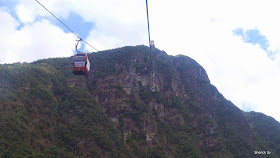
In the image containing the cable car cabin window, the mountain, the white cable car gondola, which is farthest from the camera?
the mountain

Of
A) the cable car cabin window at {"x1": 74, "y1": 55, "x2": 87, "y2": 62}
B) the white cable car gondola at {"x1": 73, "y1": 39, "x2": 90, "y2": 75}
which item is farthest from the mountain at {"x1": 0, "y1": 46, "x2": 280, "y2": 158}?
the cable car cabin window at {"x1": 74, "y1": 55, "x2": 87, "y2": 62}

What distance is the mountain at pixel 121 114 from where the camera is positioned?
75.8 m

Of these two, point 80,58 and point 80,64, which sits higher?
point 80,58

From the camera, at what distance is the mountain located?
75806 millimetres

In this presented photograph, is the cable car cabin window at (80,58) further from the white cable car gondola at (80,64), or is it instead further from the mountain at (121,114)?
the mountain at (121,114)

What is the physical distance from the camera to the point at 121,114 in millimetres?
103312

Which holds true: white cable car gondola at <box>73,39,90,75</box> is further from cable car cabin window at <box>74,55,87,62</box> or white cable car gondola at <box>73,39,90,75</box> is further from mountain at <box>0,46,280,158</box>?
mountain at <box>0,46,280,158</box>

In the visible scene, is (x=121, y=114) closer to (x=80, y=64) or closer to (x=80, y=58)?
(x=80, y=58)

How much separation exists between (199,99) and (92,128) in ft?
198

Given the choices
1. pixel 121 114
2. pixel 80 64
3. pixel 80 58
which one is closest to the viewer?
pixel 80 64

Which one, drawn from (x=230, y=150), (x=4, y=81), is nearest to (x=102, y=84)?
(x=4, y=81)

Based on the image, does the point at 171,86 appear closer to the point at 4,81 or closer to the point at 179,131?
the point at 179,131

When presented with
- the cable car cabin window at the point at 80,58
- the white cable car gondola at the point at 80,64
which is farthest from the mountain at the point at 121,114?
the cable car cabin window at the point at 80,58

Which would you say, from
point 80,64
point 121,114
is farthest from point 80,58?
point 121,114
